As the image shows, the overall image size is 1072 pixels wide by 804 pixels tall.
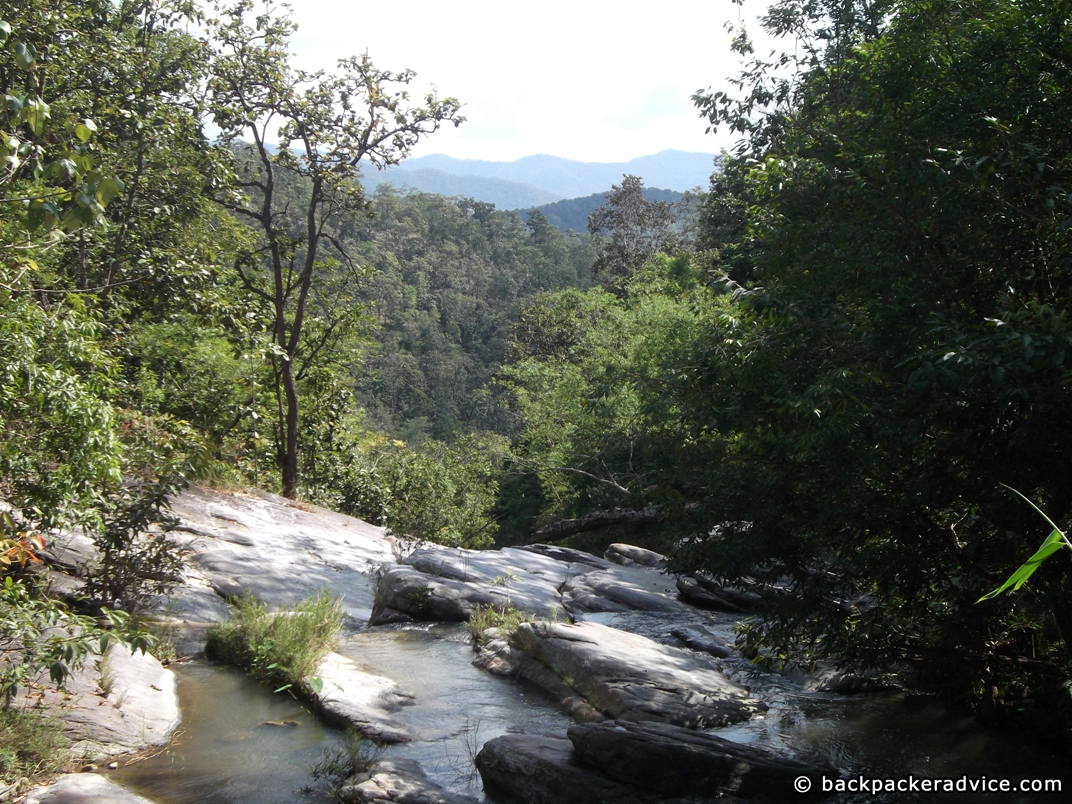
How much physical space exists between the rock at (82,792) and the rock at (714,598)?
8.75 m

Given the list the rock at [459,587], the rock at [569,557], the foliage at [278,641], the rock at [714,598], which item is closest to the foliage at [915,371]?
the foliage at [278,641]

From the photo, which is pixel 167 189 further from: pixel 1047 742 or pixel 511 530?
pixel 511 530

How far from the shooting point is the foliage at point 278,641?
25.4 feet

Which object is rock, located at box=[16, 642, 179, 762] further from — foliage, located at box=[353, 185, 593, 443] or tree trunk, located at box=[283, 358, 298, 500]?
foliage, located at box=[353, 185, 593, 443]

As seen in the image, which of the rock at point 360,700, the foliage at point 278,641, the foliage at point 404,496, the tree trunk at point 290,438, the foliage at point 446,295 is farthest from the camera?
the foliage at point 446,295

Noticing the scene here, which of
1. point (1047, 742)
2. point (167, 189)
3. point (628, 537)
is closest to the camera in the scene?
point (1047, 742)

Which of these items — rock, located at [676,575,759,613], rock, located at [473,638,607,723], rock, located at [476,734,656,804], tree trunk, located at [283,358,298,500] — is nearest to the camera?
rock, located at [476,734,656,804]

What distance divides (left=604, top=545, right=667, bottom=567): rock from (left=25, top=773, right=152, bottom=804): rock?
38.2 ft

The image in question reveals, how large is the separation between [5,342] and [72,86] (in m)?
7.22

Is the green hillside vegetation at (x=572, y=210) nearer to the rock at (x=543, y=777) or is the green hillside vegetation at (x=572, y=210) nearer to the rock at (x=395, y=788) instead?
the rock at (x=543, y=777)

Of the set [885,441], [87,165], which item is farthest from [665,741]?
[87,165]

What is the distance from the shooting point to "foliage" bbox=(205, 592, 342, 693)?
7738 mm

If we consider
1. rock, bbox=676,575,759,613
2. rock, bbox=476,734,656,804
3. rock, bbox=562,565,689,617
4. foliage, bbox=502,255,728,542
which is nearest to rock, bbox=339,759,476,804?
rock, bbox=476,734,656,804

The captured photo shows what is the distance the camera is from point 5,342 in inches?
215
